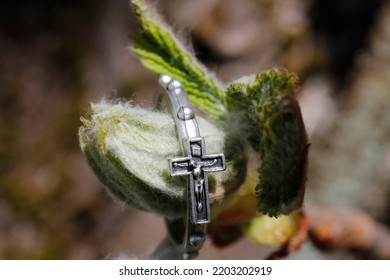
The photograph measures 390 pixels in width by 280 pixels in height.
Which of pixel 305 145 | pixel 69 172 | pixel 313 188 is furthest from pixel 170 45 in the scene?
pixel 69 172

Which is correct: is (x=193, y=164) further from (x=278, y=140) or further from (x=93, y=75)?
(x=93, y=75)

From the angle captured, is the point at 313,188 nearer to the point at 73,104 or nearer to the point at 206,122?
the point at 73,104

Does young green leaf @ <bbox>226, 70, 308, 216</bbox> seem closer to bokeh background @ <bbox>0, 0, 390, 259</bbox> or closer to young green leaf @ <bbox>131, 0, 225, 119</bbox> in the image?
young green leaf @ <bbox>131, 0, 225, 119</bbox>

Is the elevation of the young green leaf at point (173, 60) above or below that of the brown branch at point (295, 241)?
above

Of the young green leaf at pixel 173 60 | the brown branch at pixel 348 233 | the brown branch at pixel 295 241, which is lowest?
the brown branch at pixel 295 241

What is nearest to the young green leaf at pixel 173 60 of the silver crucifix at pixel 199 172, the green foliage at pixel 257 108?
the green foliage at pixel 257 108

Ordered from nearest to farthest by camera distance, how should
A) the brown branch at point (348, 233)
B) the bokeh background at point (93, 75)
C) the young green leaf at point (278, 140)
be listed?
the young green leaf at point (278, 140) < the brown branch at point (348, 233) < the bokeh background at point (93, 75)

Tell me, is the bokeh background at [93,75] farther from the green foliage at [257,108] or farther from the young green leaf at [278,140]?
the young green leaf at [278,140]
